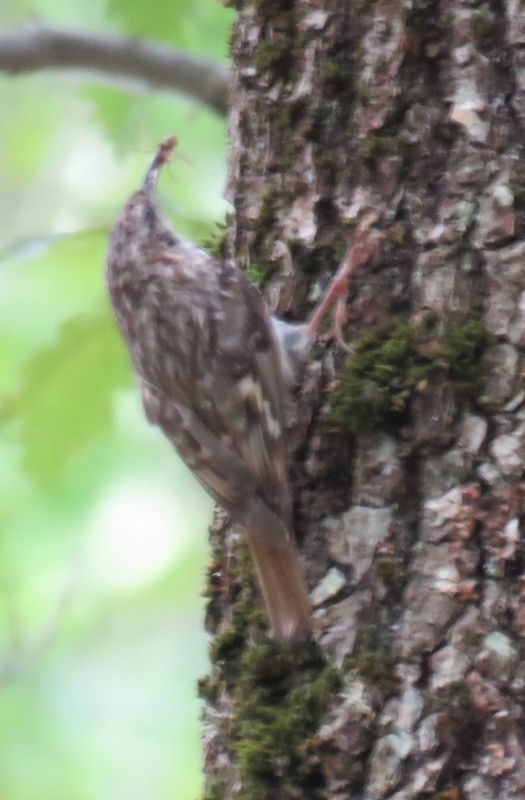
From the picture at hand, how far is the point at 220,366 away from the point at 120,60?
953mm

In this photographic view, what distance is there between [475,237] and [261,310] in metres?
0.38

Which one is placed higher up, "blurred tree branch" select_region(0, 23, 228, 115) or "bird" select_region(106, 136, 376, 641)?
"blurred tree branch" select_region(0, 23, 228, 115)

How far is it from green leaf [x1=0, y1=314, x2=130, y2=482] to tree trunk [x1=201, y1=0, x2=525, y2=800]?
403 millimetres

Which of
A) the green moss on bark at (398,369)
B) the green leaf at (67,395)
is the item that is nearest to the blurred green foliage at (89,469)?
the green leaf at (67,395)

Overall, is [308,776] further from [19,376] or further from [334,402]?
[19,376]

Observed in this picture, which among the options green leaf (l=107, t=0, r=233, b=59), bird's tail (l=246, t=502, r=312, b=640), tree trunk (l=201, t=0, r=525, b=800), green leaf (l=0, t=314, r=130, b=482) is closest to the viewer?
tree trunk (l=201, t=0, r=525, b=800)

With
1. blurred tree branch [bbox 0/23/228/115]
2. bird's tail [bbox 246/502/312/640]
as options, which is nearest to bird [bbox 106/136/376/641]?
bird's tail [bbox 246/502/312/640]

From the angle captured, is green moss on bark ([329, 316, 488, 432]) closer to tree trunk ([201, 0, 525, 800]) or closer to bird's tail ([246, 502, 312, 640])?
tree trunk ([201, 0, 525, 800])

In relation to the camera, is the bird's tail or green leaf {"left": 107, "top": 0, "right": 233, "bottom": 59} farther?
green leaf {"left": 107, "top": 0, "right": 233, "bottom": 59}

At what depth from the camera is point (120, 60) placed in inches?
110

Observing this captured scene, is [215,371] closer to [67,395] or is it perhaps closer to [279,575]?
[67,395]

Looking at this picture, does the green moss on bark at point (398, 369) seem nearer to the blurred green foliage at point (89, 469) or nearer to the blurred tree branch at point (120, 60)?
the blurred green foliage at point (89, 469)

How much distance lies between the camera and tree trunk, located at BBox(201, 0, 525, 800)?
1629mm

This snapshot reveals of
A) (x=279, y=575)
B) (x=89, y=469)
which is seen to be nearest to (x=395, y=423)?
(x=279, y=575)
